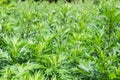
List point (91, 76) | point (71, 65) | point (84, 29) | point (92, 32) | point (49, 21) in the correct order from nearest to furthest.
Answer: point (91, 76) < point (71, 65) < point (92, 32) < point (84, 29) < point (49, 21)

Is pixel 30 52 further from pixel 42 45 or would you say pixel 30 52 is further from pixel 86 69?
pixel 86 69

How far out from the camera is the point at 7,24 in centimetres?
488

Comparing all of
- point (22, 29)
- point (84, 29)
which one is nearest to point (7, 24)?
point (22, 29)

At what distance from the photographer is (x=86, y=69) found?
345 centimetres

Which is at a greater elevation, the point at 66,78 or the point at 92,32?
the point at 92,32

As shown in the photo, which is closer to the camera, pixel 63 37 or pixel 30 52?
pixel 30 52

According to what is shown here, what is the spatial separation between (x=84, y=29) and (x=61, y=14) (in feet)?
3.66

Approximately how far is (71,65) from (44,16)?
3.32 metres

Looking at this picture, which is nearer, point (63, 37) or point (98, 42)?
point (98, 42)

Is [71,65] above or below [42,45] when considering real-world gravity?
below

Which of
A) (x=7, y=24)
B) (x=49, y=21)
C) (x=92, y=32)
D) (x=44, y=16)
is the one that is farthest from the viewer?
(x=44, y=16)

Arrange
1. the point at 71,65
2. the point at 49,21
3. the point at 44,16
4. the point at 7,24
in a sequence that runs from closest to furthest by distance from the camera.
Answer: the point at 71,65 → the point at 7,24 → the point at 49,21 → the point at 44,16

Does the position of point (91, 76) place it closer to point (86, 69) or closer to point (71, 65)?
point (86, 69)

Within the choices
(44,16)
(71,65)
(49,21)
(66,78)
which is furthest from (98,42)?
(44,16)
